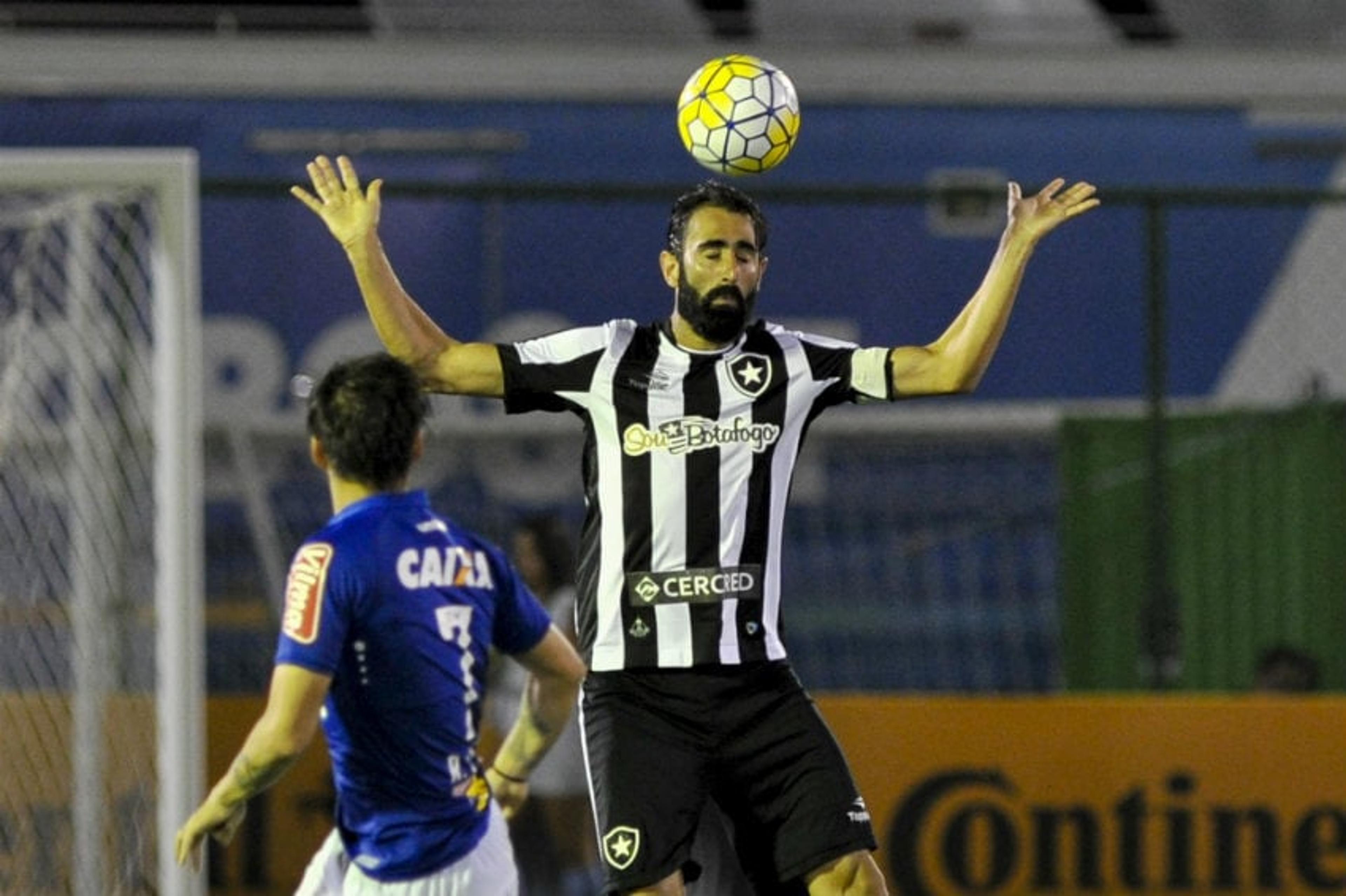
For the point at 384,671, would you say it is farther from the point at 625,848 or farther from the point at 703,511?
the point at 703,511

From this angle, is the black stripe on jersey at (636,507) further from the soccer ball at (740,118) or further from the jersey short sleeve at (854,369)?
the soccer ball at (740,118)

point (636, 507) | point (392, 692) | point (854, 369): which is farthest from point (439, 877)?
point (854, 369)

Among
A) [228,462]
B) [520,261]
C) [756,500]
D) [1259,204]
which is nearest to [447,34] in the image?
[520,261]

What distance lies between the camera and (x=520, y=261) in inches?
413

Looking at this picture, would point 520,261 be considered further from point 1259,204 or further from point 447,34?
point 1259,204

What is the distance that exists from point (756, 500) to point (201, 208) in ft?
15.1

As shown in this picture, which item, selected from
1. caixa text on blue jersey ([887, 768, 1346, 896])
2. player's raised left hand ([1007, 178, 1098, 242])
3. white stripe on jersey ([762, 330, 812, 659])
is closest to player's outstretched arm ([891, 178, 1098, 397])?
player's raised left hand ([1007, 178, 1098, 242])

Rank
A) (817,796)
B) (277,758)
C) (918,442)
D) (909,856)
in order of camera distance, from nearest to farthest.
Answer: (277,758), (817,796), (909,856), (918,442)

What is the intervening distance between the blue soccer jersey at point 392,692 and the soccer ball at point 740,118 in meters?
1.26

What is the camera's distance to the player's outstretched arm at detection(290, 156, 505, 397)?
6293 mm

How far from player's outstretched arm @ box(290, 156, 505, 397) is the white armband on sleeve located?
2.78ft

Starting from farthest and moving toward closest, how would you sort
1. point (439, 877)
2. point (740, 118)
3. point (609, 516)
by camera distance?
point (740, 118) < point (609, 516) < point (439, 877)

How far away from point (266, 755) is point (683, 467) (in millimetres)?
1230

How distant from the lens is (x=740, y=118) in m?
6.61
